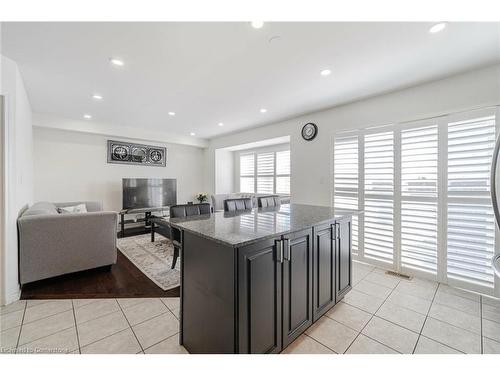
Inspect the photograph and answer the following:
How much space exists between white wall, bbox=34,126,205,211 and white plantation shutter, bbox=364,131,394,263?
516cm

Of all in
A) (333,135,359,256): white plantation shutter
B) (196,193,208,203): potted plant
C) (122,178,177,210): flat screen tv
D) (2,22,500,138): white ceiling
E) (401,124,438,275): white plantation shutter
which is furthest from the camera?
(196,193,208,203): potted plant

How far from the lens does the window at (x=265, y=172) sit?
5.59 m

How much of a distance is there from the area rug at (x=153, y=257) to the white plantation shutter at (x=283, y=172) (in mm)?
3072

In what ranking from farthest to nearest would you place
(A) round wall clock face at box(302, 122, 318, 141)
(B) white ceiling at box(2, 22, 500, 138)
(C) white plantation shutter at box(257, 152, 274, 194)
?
1. (C) white plantation shutter at box(257, 152, 274, 194)
2. (A) round wall clock face at box(302, 122, 318, 141)
3. (B) white ceiling at box(2, 22, 500, 138)

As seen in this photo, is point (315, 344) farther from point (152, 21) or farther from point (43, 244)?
point (43, 244)

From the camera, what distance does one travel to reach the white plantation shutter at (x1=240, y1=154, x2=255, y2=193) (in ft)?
21.2

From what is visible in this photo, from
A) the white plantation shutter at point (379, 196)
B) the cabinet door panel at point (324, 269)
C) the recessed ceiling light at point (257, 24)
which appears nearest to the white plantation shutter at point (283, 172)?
the white plantation shutter at point (379, 196)

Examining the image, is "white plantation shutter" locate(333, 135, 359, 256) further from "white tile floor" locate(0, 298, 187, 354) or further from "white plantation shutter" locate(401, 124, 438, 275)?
"white tile floor" locate(0, 298, 187, 354)

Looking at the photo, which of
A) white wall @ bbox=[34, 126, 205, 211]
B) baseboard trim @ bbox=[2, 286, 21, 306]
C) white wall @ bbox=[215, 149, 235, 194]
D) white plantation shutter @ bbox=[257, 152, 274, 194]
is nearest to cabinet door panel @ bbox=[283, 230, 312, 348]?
baseboard trim @ bbox=[2, 286, 21, 306]

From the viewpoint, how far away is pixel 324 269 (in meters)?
1.90

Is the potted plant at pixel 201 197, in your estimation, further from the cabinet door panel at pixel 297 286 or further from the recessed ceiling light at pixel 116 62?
the cabinet door panel at pixel 297 286

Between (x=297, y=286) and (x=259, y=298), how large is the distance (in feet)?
1.36

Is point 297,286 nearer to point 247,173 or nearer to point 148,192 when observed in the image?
point 148,192

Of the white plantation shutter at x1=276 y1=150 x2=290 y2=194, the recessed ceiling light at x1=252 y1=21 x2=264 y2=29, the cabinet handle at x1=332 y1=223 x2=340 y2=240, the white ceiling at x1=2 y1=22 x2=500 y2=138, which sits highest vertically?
the white ceiling at x1=2 y1=22 x2=500 y2=138
